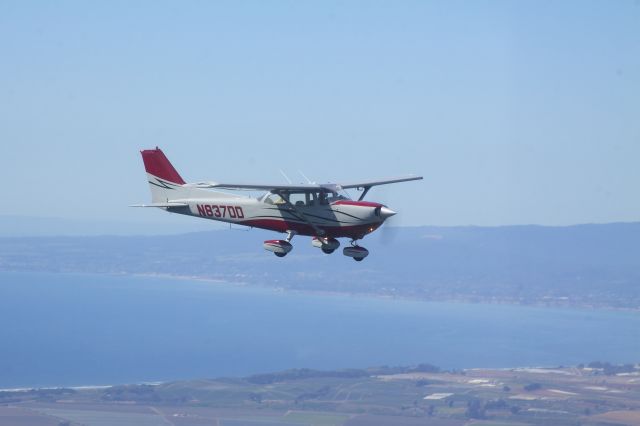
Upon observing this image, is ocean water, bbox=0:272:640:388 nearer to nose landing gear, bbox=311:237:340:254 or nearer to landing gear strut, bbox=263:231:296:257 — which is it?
landing gear strut, bbox=263:231:296:257

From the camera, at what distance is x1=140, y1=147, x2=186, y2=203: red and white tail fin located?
34000 mm

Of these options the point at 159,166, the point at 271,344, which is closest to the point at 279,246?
the point at 159,166

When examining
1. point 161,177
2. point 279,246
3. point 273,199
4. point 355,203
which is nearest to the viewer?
point 355,203

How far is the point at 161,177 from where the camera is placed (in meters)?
34.3

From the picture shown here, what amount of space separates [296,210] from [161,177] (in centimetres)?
727

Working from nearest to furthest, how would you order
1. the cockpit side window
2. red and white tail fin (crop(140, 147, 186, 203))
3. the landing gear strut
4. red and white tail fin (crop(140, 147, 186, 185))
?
1. the cockpit side window
2. the landing gear strut
3. red and white tail fin (crop(140, 147, 186, 203))
4. red and white tail fin (crop(140, 147, 186, 185))

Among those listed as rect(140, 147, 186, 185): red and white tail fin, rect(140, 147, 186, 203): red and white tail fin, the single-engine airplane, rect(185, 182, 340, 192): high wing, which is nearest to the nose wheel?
the single-engine airplane

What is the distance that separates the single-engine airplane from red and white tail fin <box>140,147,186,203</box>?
373 mm

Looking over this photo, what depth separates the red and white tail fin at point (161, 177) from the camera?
34000 millimetres

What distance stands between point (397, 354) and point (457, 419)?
6265cm

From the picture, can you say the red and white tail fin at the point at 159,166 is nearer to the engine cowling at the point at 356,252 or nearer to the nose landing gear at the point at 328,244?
the nose landing gear at the point at 328,244

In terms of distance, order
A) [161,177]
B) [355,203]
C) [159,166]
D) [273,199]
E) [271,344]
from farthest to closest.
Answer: [271,344], [159,166], [161,177], [273,199], [355,203]

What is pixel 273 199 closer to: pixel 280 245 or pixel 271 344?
pixel 280 245

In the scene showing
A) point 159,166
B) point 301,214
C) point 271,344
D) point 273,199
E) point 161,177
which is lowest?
point 271,344
